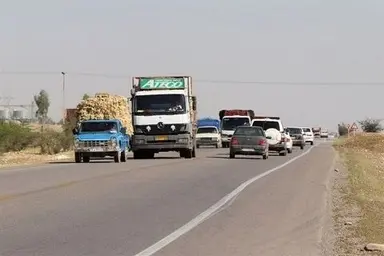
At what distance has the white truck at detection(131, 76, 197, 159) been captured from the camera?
38.0 metres

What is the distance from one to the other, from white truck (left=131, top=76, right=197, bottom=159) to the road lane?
15733 mm

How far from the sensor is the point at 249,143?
133 ft

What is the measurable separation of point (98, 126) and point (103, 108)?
2690 cm

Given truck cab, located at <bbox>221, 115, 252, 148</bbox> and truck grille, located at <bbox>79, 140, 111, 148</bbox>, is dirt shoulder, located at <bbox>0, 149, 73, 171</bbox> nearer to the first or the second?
truck grille, located at <bbox>79, 140, 111, 148</bbox>

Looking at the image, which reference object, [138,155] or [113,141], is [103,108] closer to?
[138,155]

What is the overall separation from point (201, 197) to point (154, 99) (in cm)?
1924

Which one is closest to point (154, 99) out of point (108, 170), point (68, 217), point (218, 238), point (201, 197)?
point (108, 170)

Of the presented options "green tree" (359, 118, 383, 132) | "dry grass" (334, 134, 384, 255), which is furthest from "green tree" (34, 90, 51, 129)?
"dry grass" (334, 134, 384, 255)

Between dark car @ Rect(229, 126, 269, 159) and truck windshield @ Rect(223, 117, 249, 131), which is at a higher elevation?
truck windshield @ Rect(223, 117, 249, 131)

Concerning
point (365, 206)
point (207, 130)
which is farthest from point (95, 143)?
point (207, 130)

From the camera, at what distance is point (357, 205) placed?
18016 millimetres

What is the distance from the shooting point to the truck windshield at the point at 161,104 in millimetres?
37938

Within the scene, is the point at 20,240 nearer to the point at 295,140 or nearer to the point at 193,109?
the point at 193,109

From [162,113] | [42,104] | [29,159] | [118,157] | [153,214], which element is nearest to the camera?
[153,214]
